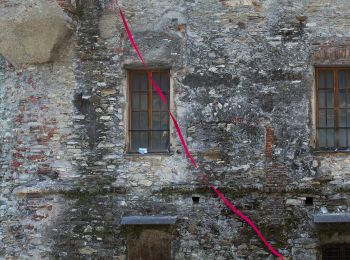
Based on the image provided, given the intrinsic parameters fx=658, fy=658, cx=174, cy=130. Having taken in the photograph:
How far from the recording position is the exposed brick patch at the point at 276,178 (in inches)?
439

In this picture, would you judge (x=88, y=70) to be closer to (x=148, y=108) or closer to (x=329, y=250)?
(x=148, y=108)

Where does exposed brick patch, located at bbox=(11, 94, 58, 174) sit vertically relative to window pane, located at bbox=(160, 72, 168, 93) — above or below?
below

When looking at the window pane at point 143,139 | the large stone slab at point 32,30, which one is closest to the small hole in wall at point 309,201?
the window pane at point 143,139

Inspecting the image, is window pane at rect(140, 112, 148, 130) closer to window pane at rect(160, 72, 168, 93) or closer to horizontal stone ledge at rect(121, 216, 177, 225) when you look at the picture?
window pane at rect(160, 72, 168, 93)

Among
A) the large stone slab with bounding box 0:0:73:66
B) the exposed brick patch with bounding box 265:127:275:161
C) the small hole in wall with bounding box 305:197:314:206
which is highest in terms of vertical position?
the large stone slab with bounding box 0:0:73:66

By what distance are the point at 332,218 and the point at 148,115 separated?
3597 millimetres

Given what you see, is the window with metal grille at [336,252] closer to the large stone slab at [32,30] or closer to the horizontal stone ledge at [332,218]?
the horizontal stone ledge at [332,218]

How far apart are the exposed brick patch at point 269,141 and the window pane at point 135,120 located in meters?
2.25

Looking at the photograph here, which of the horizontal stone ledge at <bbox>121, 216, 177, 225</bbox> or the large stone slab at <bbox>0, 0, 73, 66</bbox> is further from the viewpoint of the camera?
the large stone slab at <bbox>0, 0, 73, 66</bbox>

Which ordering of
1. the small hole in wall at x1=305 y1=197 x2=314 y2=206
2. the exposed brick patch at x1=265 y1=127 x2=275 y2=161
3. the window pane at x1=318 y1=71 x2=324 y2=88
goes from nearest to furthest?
1. the small hole in wall at x1=305 y1=197 x2=314 y2=206
2. the exposed brick patch at x1=265 y1=127 x2=275 y2=161
3. the window pane at x1=318 y1=71 x2=324 y2=88

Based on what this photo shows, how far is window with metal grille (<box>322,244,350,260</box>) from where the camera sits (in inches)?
431

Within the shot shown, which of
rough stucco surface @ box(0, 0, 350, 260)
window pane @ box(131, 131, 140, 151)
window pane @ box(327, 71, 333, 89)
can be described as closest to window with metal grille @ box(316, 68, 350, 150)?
window pane @ box(327, 71, 333, 89)

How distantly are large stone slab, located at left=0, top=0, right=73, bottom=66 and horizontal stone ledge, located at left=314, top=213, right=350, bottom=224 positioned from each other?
5390 millimetres

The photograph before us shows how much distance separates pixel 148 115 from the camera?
457 inches
